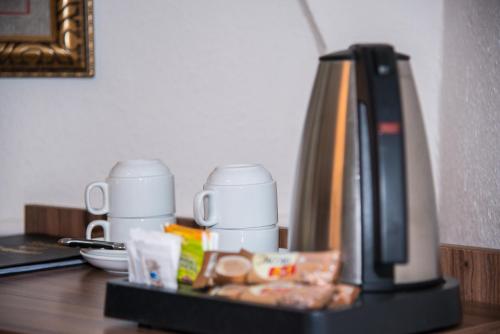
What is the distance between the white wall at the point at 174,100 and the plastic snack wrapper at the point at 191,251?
71cm

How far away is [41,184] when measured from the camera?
1.95 m

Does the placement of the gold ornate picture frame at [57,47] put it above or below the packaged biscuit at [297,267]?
above

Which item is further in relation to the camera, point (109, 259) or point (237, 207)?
point (109, 259)

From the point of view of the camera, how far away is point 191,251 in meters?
0.94

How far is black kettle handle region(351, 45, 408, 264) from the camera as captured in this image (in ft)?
2.72

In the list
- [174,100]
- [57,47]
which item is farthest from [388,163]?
[57,47]

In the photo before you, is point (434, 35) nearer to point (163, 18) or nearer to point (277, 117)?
point (277, 117)

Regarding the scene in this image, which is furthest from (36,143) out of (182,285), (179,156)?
(182,285)

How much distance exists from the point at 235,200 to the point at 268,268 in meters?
0.30

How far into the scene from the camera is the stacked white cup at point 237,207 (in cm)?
117

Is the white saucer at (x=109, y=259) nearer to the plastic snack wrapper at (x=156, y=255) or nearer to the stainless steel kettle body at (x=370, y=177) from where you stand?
the plastic snack wrapper at (x=156, y=255)

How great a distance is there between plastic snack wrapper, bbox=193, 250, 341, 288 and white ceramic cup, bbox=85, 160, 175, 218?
0.42 m

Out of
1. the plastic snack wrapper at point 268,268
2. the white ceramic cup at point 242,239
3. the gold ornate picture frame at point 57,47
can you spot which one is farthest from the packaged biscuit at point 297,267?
the gold ornate picture frame at point 57,47

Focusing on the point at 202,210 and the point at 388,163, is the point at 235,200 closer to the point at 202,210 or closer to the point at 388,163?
the point at 202,210
